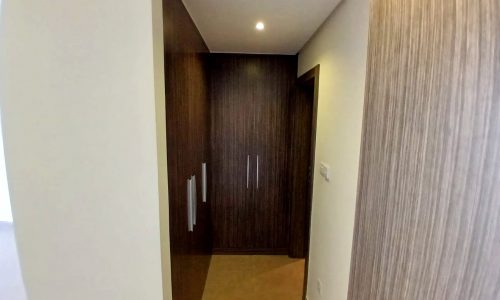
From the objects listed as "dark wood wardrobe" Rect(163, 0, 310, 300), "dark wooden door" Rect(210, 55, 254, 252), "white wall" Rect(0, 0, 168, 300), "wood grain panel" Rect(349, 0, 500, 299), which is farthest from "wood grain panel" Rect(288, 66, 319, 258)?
"wood grain panel" Rect(349, 0, 500, 299)

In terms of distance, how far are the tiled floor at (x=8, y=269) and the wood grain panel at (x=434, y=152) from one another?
53.2 inches

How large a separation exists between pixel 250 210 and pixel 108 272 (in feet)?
6.99

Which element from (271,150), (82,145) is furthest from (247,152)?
(82,145)

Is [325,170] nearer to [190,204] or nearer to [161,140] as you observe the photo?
[190,204]

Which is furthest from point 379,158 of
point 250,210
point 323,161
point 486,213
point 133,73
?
point 250,210

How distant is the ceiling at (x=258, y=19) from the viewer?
1.65 m

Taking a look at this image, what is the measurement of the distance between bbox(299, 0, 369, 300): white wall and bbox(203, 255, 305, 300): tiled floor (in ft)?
1.59

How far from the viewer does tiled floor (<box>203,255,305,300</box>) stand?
8.44 feet

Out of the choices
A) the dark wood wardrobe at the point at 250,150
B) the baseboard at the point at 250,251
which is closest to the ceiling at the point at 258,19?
the dark wood wardrobe at the point at 250,150

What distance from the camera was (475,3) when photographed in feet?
1.35

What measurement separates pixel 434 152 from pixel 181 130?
1.41 m

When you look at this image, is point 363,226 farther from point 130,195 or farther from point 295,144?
point 295,144

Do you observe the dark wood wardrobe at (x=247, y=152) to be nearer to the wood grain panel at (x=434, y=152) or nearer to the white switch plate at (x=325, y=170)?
the white switch plate at (x=325, y=170)

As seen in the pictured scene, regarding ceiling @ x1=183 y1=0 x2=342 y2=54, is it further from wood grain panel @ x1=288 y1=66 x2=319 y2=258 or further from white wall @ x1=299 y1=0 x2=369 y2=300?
wood grain panel @ x1=288 y1=66 x2=319 y2=258
